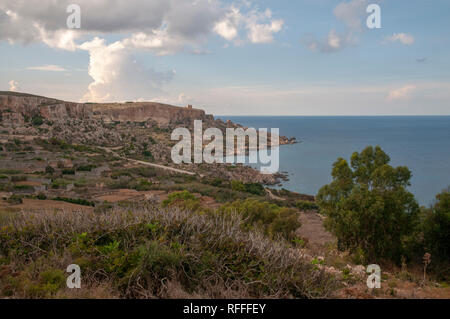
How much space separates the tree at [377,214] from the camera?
11125mm

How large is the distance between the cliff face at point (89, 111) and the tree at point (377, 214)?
58.8 metres

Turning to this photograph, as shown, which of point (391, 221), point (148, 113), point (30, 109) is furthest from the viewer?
point (148, 113)

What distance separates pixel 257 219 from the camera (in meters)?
13.9

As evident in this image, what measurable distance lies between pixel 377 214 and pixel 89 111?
240 feet

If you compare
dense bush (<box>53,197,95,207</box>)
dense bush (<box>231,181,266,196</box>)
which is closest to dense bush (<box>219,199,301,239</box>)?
dense bush (<box>53,197,95,207</box>)

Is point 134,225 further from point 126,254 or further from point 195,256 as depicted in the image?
point 195,256

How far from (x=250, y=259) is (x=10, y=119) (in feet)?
207

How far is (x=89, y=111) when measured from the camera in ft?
240

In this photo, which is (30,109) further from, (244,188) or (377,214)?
(377,214)

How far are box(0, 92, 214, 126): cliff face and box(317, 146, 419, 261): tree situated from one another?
58774mm

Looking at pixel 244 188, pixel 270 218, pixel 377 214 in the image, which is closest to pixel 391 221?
pixel 377 214

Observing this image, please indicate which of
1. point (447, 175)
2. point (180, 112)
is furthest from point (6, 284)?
point (180, 112)

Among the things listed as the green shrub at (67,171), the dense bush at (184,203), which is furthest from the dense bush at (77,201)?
the green shrub at (67,171)
